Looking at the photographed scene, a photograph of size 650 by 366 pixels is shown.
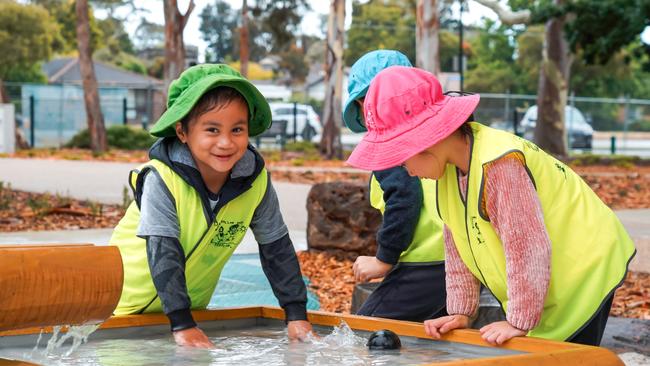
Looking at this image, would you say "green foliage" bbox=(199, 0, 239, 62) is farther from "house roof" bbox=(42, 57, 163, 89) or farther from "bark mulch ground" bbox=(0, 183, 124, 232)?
"bark mulch ground" bbox=(0, 183, 124, 232)

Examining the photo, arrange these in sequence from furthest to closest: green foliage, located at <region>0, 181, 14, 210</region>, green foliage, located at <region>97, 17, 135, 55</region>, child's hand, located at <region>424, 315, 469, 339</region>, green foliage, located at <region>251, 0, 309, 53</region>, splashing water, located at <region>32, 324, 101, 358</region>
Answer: green foliage, located at <region>97, 17, 135, 55</region>
green foliage, located at <region>251, 0, 309, 53</region>
green foliage, located at <region>0, 181, 14, 210</region>
child's hand, located at <region>424, 315, 469, 339</region>
splashing water, located at <region>32, 324, 101, 358</region>

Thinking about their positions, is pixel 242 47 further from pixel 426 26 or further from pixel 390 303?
pixel 390 303

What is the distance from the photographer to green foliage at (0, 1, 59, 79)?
5572 cm

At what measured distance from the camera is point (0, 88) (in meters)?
34.4

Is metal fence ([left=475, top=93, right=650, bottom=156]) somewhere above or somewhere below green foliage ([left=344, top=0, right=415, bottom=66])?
below

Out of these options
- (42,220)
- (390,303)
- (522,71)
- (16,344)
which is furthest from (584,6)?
(522,71)

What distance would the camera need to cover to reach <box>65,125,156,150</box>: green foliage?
3241 centimetres

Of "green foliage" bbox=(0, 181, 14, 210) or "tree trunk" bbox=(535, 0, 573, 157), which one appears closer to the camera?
"green foliage" bbox=(0, 181, 14, 210)

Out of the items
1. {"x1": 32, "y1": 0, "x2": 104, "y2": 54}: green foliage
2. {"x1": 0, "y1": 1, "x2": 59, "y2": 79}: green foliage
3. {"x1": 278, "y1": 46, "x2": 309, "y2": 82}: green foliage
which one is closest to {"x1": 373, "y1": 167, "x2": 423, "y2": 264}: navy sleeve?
{"x1": 0, "y1": 1, "x2": 59, "y2": 79}: green foliage

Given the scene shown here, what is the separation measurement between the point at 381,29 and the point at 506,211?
7824cm

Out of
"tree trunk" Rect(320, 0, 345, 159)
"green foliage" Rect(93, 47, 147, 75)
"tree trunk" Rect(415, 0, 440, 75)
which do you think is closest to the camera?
"tree trunk" Rect(415, 0, 440, 75)

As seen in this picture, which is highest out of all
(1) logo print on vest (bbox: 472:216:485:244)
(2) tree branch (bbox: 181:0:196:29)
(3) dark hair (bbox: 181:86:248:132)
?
(2) tree branch (bbox: 181:0:196:29)

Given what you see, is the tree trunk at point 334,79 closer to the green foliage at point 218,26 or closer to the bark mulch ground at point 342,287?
the bark mulch ground at point 342,287

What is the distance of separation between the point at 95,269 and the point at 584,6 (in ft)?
60.9
